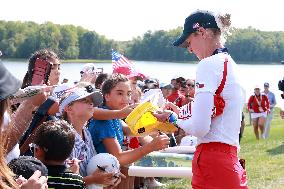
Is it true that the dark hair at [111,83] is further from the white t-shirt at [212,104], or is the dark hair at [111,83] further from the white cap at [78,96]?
the white t-shirt at [212,104]

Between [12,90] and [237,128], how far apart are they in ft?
7.78

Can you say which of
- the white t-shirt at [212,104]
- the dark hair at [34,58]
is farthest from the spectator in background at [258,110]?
the white t-shirt at [212,104]

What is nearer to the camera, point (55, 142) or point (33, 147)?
point (55, 142)

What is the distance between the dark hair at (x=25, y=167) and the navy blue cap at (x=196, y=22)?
1.69m

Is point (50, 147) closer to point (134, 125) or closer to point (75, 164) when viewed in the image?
point (75, 164)

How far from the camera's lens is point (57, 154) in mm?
3600

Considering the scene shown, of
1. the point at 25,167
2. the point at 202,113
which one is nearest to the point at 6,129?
the point at 25,167

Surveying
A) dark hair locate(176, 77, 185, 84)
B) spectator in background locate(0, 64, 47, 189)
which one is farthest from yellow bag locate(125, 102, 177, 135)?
dark hair locate(176, 77, 185, 84)

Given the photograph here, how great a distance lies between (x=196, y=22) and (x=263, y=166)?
289 inches

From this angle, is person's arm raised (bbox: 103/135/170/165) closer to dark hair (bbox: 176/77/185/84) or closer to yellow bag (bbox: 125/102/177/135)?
yellow bag (bbox: 125/102/177/135)

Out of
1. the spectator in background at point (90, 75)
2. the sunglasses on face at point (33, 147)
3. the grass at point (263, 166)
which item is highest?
the spectator in background at point (90, 75)

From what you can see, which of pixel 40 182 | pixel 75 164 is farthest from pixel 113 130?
pixel 40 182

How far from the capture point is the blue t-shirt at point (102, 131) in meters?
5.09

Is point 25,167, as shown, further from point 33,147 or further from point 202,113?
point 202,113
